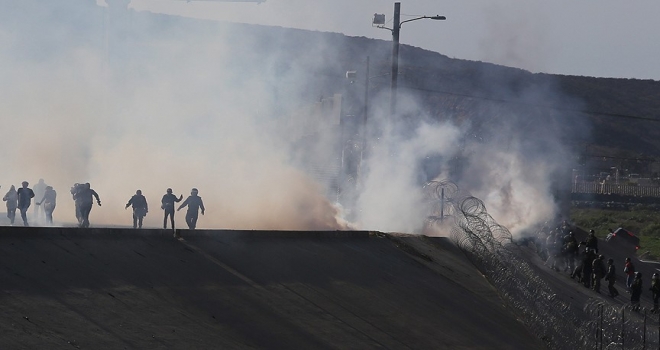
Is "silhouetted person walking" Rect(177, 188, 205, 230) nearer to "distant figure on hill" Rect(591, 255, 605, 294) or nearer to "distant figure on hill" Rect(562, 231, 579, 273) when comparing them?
"distant figure on hill" Rect(591, 255, 605, 294)

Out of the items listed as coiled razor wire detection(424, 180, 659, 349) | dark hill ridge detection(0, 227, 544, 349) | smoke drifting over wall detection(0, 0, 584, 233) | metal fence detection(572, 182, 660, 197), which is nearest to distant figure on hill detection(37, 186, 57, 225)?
smoke drifting over wall detection(0, 0, 584, 233)

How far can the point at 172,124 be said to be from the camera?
40719 millimetres

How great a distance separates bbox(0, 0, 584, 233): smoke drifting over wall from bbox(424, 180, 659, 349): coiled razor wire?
6.93 metres

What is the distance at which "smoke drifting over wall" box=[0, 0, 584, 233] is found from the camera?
3709cm

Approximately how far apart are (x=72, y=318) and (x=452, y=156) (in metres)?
28.2

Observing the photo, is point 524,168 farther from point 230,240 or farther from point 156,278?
point 156,278

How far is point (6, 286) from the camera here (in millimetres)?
14445

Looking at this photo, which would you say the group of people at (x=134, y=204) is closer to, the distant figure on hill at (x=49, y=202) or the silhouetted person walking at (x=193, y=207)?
the silhouetted person walking at (x=193, y=207)

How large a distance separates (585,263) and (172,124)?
55.2 ft

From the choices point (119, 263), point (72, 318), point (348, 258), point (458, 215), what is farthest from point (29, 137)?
point (72, 318)

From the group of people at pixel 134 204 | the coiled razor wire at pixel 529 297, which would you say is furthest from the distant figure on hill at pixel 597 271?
the group of people at pixel 134 204

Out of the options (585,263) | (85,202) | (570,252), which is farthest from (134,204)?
(570,252)

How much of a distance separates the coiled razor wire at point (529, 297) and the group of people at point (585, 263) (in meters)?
2.31

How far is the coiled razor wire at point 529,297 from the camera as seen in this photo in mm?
20266
